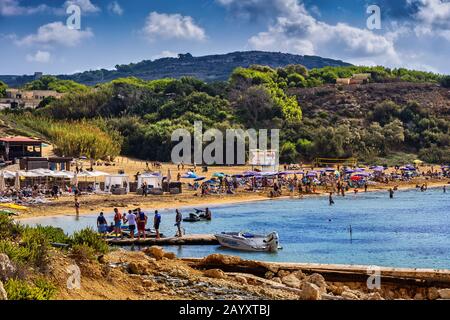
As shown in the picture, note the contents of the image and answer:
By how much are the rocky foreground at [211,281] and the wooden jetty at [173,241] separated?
8.84 metres

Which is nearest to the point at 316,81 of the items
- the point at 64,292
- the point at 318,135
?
the point at 318,135

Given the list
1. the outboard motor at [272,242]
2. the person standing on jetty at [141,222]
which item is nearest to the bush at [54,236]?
the person standing on jetty at [141,222]

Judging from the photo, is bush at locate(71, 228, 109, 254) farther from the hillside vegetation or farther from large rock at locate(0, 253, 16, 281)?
the hillside vegetation

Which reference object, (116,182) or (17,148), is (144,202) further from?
(17,148)

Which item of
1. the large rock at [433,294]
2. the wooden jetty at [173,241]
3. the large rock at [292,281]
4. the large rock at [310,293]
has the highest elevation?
the large rock at [310,293]

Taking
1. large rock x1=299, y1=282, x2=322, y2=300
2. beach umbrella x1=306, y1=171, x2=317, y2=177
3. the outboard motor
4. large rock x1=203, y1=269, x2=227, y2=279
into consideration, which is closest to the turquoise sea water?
the outboard motor

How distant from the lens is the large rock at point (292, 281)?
1551cm

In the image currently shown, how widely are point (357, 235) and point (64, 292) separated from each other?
21987 millimetres

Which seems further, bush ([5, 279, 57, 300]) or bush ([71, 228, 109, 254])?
bush ([71, 228, 109, 254])

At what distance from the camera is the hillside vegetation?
2874 inches
